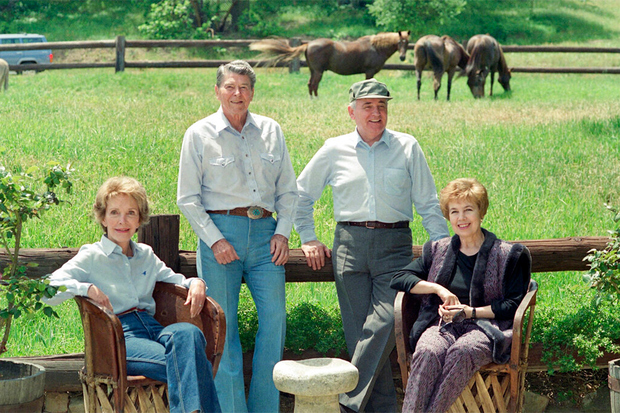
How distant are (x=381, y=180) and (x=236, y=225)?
0.87m

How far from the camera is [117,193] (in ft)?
12.4

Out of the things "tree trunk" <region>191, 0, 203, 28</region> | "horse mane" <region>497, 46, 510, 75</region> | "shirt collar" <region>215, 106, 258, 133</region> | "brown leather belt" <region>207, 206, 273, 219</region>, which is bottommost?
"brown leather belt" <region>207, 206, 273, 219</region>

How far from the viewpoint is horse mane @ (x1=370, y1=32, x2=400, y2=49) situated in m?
18.2

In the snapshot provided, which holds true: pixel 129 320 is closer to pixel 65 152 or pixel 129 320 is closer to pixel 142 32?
pixel 65 152

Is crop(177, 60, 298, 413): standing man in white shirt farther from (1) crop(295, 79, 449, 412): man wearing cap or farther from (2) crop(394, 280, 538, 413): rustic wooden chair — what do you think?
(2) crop(394, 280, 538, 413): rustic wooden chair

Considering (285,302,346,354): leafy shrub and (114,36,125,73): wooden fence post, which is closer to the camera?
(285,302,346,354): leafy shrub

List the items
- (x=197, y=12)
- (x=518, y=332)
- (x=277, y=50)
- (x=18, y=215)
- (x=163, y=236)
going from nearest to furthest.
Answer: (x=518, y=332)
(x=18, y=215)
(x=163, y=236)
(x=277, y=50)
(x=197, y=12)

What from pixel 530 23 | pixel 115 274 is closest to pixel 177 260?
pixel 115 274

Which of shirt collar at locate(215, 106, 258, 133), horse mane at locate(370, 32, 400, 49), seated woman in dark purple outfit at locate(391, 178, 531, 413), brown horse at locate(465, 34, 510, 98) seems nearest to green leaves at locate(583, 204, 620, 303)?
seated woman in dark purple outfit at locate(391, 178, 531, 413)

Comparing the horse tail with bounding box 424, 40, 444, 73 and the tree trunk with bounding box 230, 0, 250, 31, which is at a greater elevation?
the tree trunk with bounding box 230, 0, 250, 31

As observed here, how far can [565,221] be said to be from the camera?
24.0 feet

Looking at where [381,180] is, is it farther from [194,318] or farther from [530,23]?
[530,23]

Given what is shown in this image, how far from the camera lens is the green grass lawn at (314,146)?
6.71m

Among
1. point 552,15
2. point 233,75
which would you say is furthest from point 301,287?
point 552,15
